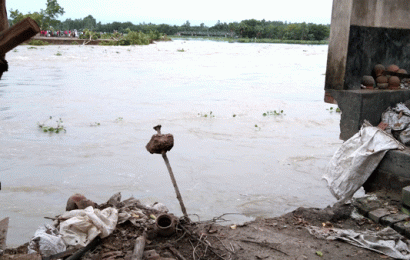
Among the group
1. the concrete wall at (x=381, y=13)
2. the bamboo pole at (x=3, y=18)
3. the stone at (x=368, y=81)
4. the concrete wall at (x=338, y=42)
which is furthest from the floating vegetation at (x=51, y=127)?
the bamboo pole at (x=3, y=18)

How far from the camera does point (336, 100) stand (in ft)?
17.0

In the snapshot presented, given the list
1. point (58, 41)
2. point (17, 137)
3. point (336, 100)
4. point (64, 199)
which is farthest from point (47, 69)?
point (58, 41)

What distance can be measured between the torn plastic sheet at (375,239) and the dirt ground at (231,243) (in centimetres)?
5

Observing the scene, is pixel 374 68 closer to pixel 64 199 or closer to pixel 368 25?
pixel 368 25

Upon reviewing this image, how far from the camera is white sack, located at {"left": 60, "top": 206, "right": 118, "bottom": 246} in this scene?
134 inches

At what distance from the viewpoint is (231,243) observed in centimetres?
363

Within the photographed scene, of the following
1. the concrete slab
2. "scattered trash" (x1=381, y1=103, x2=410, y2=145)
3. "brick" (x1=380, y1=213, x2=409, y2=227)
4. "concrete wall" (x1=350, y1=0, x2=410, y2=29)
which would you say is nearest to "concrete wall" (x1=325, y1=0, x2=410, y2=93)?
"concrete wall" (x1=350, y1=0, x2=410, y2=29)

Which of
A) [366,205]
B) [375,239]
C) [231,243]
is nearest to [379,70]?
[366,205]

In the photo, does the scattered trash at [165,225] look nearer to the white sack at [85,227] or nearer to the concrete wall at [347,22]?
the white sack at [85,227]

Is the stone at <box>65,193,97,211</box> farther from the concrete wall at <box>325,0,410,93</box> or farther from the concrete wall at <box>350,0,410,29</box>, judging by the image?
the concrete wall at <box>350,0,410,29</box>

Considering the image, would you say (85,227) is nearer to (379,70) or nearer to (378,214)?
(378,214)

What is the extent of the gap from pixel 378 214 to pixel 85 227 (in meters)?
2.61

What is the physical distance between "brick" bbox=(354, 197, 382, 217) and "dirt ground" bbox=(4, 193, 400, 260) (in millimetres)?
127

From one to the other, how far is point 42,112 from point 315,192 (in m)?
7.49
